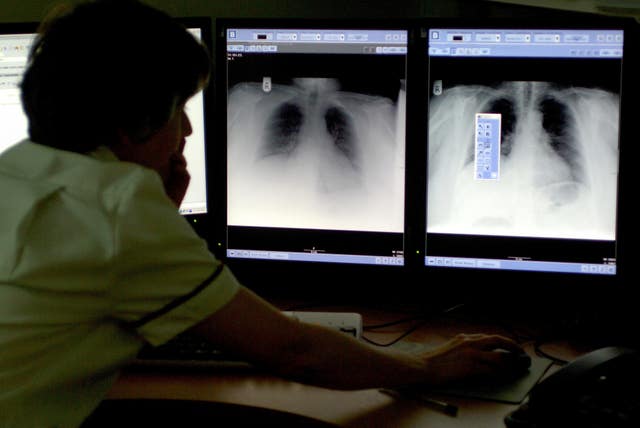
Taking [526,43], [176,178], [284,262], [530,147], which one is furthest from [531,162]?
[176,178]

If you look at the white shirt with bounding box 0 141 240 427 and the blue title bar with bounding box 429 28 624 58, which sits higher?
the blue title bar with bounding box 429 28 624 58

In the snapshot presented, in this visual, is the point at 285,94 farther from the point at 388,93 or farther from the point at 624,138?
the point at 624,138

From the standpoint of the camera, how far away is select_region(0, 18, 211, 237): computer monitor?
141 cm

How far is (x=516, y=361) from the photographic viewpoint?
42.4 inches

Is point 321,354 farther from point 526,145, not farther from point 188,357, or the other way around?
point 526,145

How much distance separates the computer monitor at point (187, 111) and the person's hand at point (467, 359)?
57 cm

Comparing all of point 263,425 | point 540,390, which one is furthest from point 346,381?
point 263,425

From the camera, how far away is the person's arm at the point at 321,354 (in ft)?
2.77

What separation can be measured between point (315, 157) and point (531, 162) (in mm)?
370

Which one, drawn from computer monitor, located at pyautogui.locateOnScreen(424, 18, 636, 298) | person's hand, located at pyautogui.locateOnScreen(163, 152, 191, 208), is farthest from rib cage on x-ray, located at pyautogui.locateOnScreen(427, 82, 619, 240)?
person's hand, located at pyautogui.locateOnScreen(163, 152, 191, 208)

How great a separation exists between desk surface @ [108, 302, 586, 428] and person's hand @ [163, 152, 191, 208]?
29 cm

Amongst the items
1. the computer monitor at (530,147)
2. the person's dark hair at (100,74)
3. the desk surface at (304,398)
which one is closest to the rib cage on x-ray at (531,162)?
the computer monitor at (530,147)

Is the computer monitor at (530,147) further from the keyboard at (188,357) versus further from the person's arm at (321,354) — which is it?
the keyboard at (188,357)

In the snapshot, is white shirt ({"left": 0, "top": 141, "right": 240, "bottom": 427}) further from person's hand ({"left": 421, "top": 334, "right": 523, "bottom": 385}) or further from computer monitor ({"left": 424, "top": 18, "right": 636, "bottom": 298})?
computer monitor ({"left": 424, "top": 18, "right": 636, "bottom": 298})
